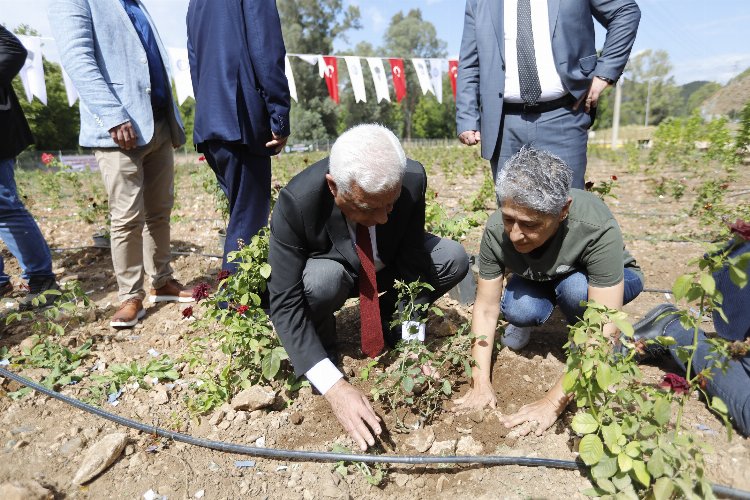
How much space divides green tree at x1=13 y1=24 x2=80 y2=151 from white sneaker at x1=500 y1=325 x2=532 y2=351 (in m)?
27.9

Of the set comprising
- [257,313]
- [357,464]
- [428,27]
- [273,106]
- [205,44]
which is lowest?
[357,464]

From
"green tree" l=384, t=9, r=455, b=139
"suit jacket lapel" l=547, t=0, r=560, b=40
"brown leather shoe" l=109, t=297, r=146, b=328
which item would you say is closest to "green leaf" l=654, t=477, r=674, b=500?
"suit jacket lapel" l=547, t=0, r=560, b=40

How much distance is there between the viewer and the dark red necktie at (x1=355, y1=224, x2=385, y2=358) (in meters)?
2.06

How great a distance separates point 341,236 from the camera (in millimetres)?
2053

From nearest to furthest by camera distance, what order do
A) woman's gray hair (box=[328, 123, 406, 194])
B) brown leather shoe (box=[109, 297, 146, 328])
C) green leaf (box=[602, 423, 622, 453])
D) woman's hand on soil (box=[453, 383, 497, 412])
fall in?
1. green leaf (box=[602, 423, 622, 453])
2. woman's gray hair (box=[328, 123, 406, 194])
3. woman's hand on soil (box=[453, 383, 497, 412])
4. brown leather shoe (box=[109, 297, 146, 328])

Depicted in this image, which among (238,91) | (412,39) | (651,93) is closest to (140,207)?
(238,91)

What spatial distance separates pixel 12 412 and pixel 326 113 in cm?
2797

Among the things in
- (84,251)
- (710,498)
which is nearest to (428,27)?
(84,251)

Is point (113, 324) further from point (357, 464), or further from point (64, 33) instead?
point (357, 464)

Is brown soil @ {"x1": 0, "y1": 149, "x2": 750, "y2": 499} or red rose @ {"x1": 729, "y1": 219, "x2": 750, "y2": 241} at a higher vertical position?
red rose @ {"x1": 729, "y1": 219, "x2": 750, "y2": 241}

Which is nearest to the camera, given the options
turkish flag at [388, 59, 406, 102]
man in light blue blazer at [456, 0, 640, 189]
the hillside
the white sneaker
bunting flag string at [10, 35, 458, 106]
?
the white sneaker

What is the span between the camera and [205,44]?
2.45 metres

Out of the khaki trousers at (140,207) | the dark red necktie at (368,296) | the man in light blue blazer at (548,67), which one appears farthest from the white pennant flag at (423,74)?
the dark red necktie at (368,296)

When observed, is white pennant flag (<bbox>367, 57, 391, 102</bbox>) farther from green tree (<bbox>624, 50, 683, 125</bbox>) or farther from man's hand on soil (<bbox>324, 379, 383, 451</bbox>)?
green tree (<bbox>624, 50, 683, 125</bbox>)
